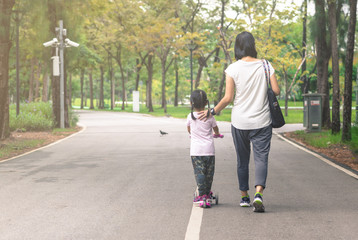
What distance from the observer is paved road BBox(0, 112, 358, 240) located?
186 inches

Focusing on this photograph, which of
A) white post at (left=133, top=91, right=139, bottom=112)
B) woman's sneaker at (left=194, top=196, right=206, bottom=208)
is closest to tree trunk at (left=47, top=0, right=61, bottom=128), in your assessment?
woman's sneaker at (left=194, top=196, right=206, bottom=208)

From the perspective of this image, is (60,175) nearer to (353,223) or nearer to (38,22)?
(353,223)

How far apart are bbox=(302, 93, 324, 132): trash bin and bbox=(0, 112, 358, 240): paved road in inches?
297

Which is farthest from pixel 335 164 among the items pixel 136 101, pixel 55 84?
pixel 136 101

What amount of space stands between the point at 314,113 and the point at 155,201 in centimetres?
Answer: 1318

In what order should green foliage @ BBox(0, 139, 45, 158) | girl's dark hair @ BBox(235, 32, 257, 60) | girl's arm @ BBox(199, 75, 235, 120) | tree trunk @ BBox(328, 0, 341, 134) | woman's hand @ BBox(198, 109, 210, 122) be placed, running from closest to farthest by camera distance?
girl's arm @ BBox(199, 75, 235, 120) < girl's dark hair @ BBox(235, 32, 257, 60) < woman's hand @ BBox(198, 109, 210, 122) < green foliage @ BBox(0, 139, 45, 158) < tree trunk @ BBox(328, 0, 341, 134)

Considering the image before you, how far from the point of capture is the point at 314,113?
1806 cm

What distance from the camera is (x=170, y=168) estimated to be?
918 cm

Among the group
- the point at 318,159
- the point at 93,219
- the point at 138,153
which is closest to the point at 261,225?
the point at 93,219

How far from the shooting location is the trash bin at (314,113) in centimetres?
1803

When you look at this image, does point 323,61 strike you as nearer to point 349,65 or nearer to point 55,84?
point 349,65

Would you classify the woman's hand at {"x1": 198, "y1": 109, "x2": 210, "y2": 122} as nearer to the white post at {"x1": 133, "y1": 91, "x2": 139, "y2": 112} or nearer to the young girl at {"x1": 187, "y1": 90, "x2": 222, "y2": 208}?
the young girl at {"x1": 187, "y1": 90, "x2": 222, "y2": 208}

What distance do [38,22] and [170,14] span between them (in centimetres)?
2335

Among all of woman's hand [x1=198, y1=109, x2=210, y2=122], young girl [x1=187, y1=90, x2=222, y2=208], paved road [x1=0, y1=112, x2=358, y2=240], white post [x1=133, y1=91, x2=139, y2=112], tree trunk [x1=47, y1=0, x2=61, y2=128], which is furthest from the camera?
white post [x1=133, y1=91, x2=139, y2=112]
